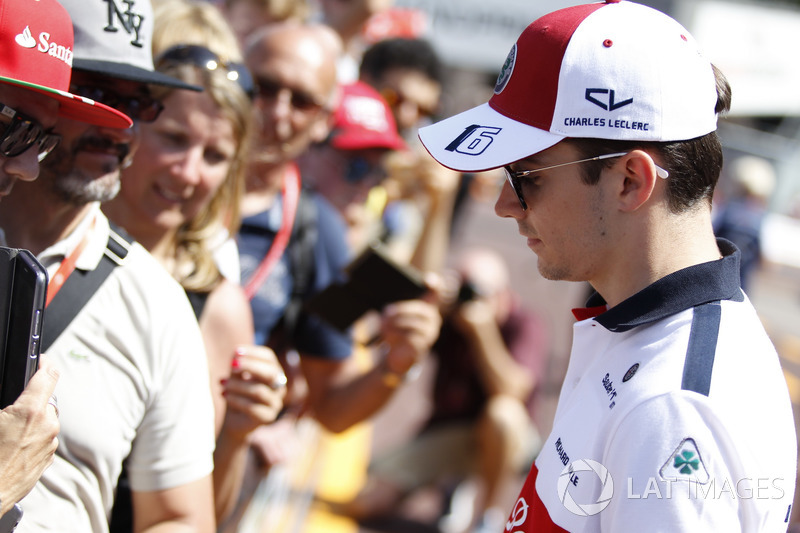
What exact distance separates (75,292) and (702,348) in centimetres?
127

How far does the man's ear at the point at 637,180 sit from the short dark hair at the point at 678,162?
0.03 m

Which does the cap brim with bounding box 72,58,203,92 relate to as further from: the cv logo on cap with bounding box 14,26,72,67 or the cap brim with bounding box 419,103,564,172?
the cap brim with bounding box 419,103,564,172

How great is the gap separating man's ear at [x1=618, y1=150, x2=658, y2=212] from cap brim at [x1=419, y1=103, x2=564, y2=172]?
0.48ft

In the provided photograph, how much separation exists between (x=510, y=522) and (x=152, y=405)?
2.68ft

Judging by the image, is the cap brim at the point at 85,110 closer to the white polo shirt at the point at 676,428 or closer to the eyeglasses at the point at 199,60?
the eyeglasses at the point at 199,60

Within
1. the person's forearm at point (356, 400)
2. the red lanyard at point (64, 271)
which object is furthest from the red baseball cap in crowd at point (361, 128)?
the red lanyard at point (64, 271)

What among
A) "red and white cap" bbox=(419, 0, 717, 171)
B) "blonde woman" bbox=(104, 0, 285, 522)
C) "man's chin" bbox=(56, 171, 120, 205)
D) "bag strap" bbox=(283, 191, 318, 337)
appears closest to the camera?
"red and white cap" bbox=(419, 0, 717, 171)

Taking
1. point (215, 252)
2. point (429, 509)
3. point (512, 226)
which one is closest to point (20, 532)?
point (215, 252)

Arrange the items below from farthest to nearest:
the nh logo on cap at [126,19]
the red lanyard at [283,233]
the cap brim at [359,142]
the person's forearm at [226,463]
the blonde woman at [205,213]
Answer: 1. the cap brim at [359,142]
2. the red lanyard at [283,233]
3. the person's forearm at [226,463]
4. the blonde woman at [205,213]
5. the nh logo on cap at [126,19]

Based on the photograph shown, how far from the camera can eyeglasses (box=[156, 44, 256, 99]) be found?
2.29m

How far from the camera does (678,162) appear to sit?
153 cm

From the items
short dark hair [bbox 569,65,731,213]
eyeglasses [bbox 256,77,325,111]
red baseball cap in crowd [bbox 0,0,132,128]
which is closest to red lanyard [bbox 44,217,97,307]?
red baseball cap in crowd [bbox 0,0,132,128]

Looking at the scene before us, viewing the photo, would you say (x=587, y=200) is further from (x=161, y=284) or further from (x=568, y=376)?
(x=161, y=284)

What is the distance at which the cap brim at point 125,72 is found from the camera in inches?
72.8
